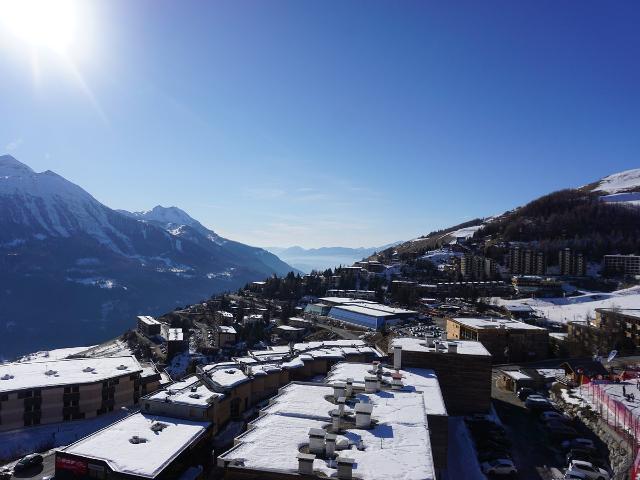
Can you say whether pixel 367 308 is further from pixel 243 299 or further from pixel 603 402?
pixel 603 402

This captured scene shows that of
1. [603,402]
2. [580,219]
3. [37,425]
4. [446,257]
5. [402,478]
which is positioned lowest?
[37,425]

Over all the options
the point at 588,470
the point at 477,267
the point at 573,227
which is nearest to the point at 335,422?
the point at 588,470

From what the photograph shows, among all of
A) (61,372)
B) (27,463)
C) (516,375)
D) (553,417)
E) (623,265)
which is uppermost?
(623,265)

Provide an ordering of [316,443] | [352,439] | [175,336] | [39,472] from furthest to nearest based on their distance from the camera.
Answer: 1. [175,336]
2. [39,472]
3. [352,439]
4. [316,443]

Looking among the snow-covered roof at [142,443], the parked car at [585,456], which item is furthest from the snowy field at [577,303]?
the snow-covered roof at [142,443]

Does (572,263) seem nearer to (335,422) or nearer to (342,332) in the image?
(342,332)

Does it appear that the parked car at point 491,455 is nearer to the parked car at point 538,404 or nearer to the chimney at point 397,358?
the chimney at point 397,358

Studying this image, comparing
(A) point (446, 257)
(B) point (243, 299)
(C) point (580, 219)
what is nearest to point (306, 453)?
(B) point (243, 299)
